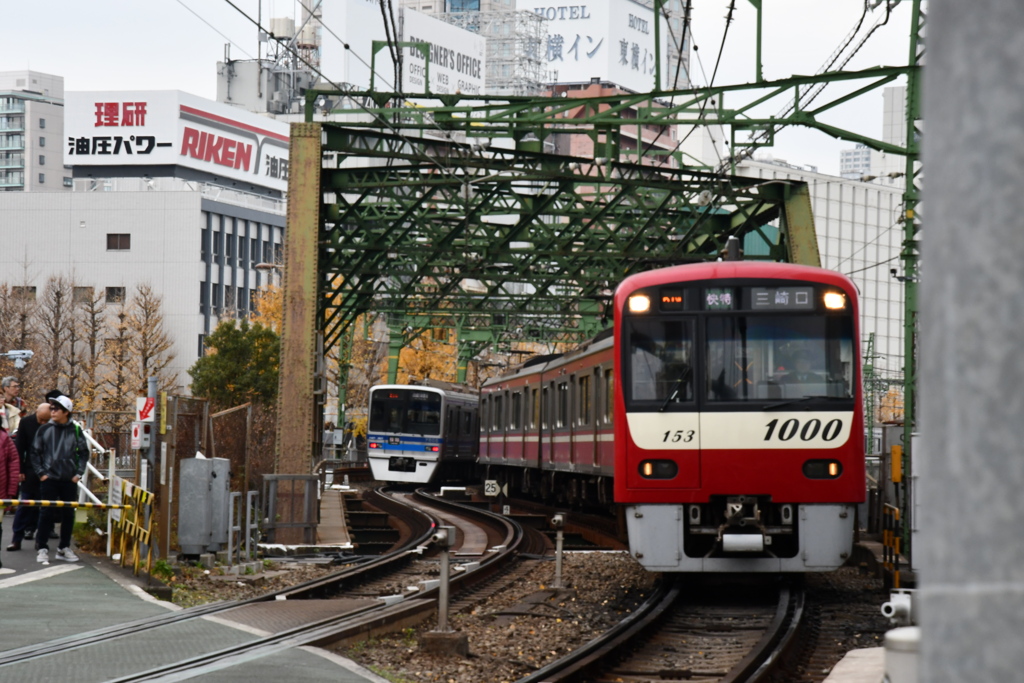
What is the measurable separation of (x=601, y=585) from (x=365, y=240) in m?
16.7

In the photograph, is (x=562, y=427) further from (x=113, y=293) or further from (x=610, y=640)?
(x=113, y=293)

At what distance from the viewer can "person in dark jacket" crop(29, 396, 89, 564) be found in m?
13.9

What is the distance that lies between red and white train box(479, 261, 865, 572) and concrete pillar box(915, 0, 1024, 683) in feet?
37.1

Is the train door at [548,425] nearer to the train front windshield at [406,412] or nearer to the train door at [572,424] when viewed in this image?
the train door at [572,424]

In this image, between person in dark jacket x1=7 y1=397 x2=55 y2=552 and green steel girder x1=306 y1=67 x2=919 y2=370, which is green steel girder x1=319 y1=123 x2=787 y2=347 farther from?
person in dark jacket x1=7 y1=397 x2=55 y2=552

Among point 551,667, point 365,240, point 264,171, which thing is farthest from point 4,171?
point 551,667

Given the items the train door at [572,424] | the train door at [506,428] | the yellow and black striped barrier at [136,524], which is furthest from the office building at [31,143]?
the yellow and black striped barrier at [136,524]

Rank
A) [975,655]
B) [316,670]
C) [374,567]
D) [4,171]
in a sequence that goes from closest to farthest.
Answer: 1. [975,655]
2. [316,670]
3. [374,567]
4. [4,171]

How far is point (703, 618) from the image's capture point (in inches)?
486

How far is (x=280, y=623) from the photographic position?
10.8 meters

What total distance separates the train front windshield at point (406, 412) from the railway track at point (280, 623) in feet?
73.6

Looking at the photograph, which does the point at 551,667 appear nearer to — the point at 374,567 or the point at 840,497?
the point at 840,497

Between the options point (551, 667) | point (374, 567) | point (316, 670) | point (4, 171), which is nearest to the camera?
point (316, 670)

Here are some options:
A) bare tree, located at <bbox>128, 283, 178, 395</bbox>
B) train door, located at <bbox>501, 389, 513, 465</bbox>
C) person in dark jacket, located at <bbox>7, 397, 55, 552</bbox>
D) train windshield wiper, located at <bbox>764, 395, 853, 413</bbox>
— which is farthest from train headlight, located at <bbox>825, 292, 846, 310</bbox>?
bare tree, located at <bbox>128, 283, 178, 395</bbox>
